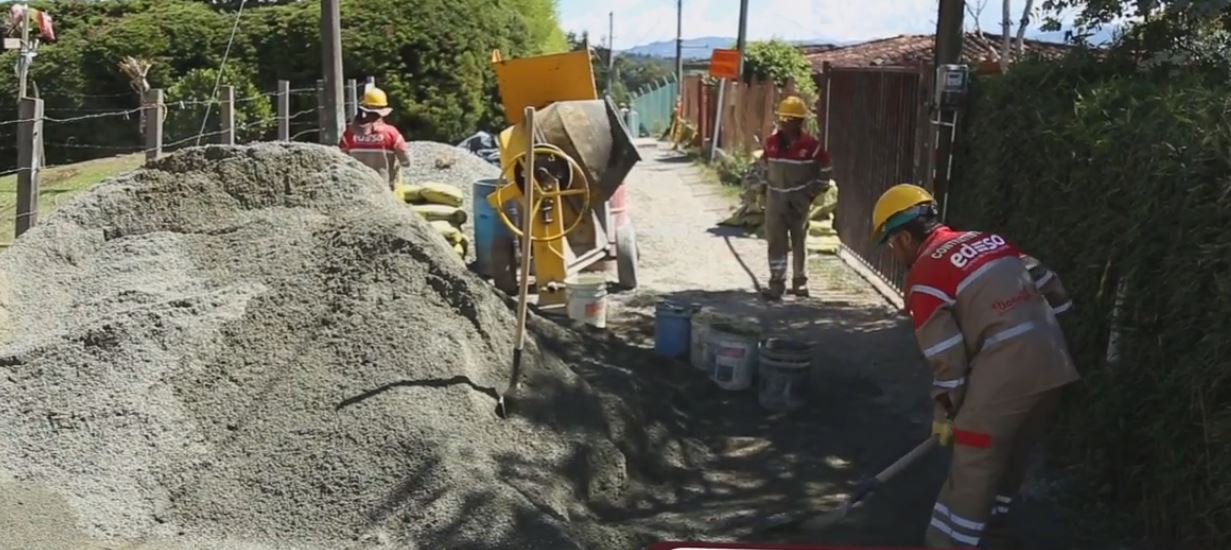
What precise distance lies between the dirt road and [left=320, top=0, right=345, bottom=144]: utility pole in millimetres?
3396

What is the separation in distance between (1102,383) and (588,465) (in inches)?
94.7

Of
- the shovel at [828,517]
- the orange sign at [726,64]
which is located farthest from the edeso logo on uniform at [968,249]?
the orange sign at [726,64]

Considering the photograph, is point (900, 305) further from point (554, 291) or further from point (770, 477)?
point (770, 477)

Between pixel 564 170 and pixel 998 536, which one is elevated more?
pixel 564 170

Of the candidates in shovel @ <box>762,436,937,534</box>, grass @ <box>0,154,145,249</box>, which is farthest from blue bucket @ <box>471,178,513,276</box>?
shovel @ <box>762,436,937,534</box>

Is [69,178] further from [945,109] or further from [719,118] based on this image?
[719,118]

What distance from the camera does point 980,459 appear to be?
4707 millimetres

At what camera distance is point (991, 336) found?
462 centimetres

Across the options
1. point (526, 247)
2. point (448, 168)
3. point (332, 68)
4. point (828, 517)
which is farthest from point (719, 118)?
point (828, 517)

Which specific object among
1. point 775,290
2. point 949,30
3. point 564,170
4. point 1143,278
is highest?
point 949,30

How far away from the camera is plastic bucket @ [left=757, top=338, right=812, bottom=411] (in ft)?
24.1

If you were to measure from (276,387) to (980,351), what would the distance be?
306 cm

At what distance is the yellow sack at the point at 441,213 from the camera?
1163 centimetres

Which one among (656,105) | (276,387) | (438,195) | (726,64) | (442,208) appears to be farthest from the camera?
(656,105)
